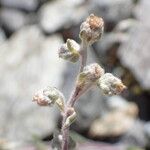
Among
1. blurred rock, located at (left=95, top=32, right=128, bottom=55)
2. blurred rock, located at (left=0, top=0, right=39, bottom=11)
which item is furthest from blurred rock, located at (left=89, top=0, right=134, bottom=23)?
blurred rock, located at (left=0, top=0, right=39, bottom=11)

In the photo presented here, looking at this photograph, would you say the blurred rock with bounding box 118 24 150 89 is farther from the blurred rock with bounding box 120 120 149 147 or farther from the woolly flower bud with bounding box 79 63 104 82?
the woolly flower bud with bounding box 79 63 104 82

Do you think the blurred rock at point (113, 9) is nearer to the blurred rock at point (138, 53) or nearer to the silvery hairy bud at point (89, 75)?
the blurred rock at point (138, 53)

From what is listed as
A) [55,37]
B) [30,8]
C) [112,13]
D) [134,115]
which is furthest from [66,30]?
[134,115]

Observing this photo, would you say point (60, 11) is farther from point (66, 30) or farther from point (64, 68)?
point (64, 68)

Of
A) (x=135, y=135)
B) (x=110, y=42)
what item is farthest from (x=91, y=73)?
(x=110, y=42)

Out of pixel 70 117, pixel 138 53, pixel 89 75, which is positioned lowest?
pixel 138 53

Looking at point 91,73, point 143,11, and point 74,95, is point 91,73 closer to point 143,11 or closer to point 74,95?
point 74,95
